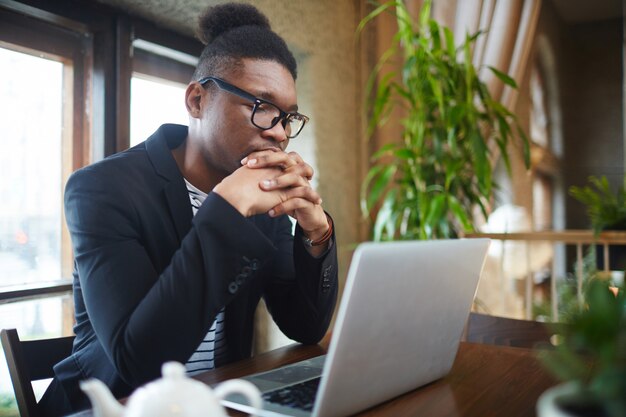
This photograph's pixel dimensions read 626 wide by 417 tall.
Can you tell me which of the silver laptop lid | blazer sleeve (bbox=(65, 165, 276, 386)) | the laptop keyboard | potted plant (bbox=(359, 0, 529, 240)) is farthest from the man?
potted plant (bbox=(359, 0, 529, 240))

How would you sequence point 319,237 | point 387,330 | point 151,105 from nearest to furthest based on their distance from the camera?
point 387,330, point 319,237, point 151,105

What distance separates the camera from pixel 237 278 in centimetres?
100

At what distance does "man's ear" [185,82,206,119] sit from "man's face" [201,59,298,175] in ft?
0.07

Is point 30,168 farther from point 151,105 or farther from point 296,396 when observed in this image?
point 296,396

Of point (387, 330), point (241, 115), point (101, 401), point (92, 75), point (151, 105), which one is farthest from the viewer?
point (151, 105)

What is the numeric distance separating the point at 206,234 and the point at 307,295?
0.45 m

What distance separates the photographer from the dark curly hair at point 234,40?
55.8 inches

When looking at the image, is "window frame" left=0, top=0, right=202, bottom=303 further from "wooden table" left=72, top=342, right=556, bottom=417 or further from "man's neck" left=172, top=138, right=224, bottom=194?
"wooden table" left=72, top=342, right=556, bottom=417

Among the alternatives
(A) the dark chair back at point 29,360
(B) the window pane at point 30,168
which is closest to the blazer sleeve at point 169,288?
(A) the dark chair back at point 29,360

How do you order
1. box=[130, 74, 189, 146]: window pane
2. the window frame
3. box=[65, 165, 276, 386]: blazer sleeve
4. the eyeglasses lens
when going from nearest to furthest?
box=[65, 165, 276, 386]: blazer sleeve
the eyeglasses lens
the window frame
box=[130, 74, 189, 146]: window pane

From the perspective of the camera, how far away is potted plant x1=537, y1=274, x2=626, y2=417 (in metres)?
0.36

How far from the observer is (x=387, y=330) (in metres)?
0.72

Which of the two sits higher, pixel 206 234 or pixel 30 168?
pixel 30 168

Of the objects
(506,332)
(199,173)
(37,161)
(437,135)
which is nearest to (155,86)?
(37,161)
